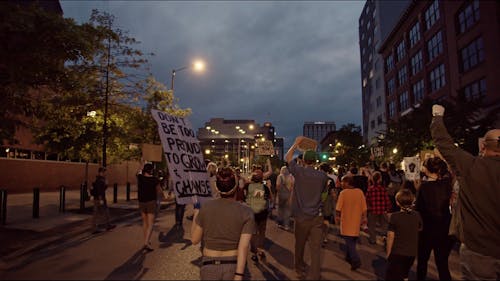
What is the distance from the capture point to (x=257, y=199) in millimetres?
7238

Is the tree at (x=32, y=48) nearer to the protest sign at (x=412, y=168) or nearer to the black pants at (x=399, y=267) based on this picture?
the black pants at (x=399, y=267)

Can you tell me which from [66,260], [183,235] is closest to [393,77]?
[183,235]

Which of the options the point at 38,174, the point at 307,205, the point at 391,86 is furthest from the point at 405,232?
the point at 391,86

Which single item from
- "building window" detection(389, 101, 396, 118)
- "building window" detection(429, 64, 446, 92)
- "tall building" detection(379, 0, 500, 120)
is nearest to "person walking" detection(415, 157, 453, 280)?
"tall building" detection(379, 0, 500, 120)

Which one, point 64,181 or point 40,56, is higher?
point 40,56

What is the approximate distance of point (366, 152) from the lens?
4575 centimetres

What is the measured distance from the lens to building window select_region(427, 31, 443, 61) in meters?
34.5

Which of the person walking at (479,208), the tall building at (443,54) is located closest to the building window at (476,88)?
the tall building at (443,54)

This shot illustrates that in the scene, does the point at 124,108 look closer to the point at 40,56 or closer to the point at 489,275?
the point at 40,56

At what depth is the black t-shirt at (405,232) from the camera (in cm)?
462

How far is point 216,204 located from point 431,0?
41774 millimetres

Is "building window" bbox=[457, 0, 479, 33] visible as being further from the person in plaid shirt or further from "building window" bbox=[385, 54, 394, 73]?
the person in plaid shirt

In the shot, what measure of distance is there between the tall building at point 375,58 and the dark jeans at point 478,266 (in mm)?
55006

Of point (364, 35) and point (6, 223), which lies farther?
point (364, 35)
